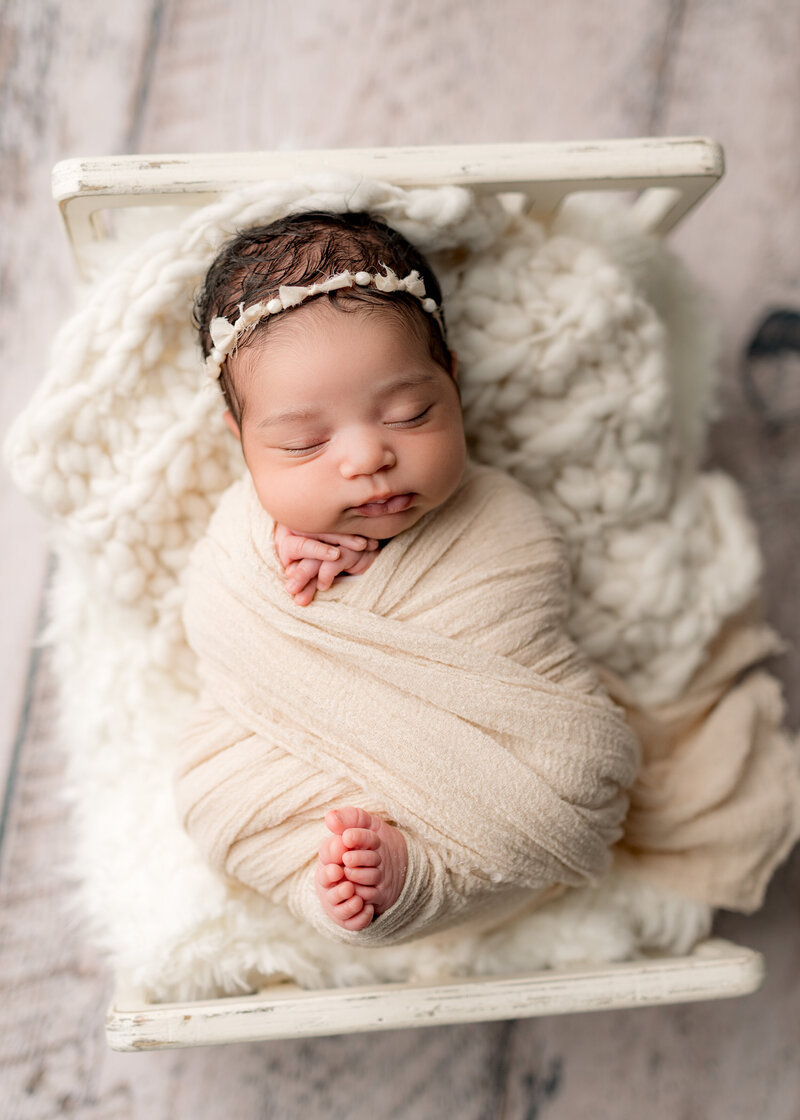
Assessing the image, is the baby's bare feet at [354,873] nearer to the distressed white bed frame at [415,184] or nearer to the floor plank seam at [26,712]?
the distressed white bed frame at [415,184]

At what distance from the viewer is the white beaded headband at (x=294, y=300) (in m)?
0.78

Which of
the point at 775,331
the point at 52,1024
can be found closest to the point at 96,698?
the point at 52,1024

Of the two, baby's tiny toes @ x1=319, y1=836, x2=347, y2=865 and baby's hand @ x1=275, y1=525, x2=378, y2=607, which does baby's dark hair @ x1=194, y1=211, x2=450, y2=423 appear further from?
baby's tiny toes @ x1=319, y1=836, x2=347, y2=865

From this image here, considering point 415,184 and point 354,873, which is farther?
point 415,184

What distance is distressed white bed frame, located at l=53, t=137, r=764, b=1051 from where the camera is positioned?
854 millimetres

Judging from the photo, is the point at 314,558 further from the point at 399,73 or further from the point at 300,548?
the point at 399,73

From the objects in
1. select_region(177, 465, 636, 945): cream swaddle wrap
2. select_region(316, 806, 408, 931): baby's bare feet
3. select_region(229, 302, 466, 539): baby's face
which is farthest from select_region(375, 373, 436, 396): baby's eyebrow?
select_region(316, 806, 408, 931): baby's bare feet

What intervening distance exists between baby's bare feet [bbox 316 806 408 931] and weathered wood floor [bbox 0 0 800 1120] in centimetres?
58

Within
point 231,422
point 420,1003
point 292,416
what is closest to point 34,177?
point 231,422

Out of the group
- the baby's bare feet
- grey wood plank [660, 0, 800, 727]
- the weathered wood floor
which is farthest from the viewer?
grey wood plank [660, 0, 800, 727]

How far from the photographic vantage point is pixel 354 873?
0.74 m

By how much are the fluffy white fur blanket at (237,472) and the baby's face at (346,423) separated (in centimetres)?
15

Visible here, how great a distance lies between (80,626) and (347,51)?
3.03ft

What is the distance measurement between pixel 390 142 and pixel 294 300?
0.63 meters
